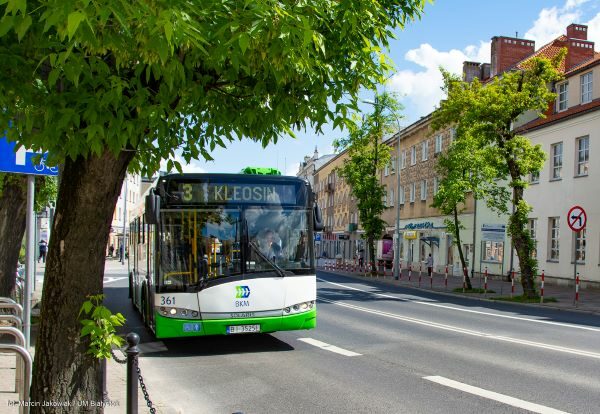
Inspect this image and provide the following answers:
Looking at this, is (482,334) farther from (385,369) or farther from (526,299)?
(526,299)

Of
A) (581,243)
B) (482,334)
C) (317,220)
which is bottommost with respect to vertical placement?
Answer: (482,334)

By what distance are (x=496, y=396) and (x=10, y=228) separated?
11411 mm

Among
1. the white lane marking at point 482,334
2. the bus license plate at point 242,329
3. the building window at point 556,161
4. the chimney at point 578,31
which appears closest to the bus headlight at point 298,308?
the bus license plate at point 242,329

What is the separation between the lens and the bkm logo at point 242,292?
10.6 m

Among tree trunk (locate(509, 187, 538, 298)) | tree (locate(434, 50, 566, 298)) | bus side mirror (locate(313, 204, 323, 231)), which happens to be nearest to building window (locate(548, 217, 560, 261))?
tree (locate(434, 50, 566, 298))

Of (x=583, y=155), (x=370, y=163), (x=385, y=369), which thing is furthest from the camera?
(x=370, y=163)

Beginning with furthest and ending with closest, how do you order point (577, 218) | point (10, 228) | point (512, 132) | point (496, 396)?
1. point (512, 132)
2. point (577, 218)
3. point (10, 228)
4. point (496, 396)

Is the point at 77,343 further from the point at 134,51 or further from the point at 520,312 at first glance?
the point at 520,312

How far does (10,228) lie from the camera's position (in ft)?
47.8

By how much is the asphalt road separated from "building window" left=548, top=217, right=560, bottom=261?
19.0 metres

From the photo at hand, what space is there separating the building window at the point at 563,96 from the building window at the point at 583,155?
9.87 feet

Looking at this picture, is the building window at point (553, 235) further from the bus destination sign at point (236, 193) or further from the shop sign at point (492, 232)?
the bus destination sign at point (236, 193)

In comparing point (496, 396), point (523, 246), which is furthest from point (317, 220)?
point (523, 246)

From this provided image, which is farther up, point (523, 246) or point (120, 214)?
point (120, 214)
